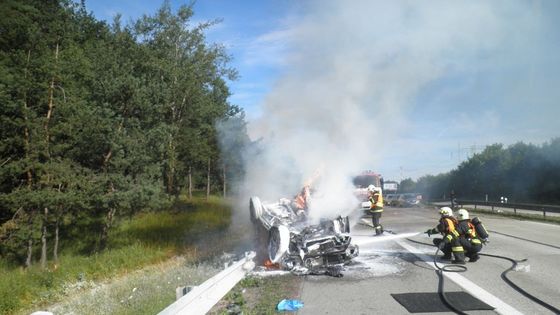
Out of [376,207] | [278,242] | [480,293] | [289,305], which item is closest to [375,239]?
[376,207]

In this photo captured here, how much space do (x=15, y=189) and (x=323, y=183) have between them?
13549mm

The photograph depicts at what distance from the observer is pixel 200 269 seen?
1227 cm

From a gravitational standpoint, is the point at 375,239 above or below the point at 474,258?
below

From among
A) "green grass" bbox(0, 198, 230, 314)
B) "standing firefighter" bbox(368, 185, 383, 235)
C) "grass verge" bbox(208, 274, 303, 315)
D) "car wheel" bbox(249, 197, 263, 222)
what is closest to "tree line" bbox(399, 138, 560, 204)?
"green grass" bbox(0, 198, 230, 314)

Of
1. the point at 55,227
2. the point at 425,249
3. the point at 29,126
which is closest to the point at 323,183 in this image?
the point at 425,249

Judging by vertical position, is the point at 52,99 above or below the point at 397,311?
above

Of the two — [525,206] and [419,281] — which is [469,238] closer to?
[419,281]

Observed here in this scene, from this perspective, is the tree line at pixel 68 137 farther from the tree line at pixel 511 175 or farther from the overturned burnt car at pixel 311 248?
the tree line at pixel 511 175

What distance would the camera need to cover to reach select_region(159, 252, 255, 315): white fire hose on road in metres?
5.50

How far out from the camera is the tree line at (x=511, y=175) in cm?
5434

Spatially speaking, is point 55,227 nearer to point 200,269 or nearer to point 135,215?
point 135,215

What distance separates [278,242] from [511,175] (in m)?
63.1

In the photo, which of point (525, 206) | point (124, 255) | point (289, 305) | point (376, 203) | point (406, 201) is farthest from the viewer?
point (406, 201)

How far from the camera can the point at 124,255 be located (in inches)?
779
